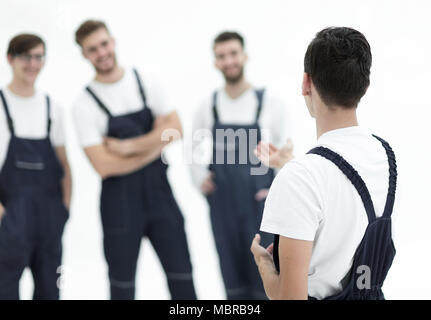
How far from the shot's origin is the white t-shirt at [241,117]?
244 cm

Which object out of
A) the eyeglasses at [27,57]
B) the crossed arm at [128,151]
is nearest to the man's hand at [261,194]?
the crossed arm at [128,151]

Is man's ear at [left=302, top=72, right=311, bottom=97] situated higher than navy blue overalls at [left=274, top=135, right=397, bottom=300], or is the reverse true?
man's ear at [left=302, top=72, right=311, bottom=97]

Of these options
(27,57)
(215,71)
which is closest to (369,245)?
(27,57)

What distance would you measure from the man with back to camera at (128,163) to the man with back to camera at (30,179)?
0.51 ft

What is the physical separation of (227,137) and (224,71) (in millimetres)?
337

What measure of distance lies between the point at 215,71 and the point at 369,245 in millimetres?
1922

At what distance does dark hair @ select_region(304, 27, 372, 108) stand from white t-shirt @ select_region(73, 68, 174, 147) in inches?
55.3

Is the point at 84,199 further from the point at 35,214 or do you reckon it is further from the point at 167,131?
the point at 167,131

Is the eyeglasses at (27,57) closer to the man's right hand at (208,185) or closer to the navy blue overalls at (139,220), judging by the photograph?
the navy blue overalls at (139,220)

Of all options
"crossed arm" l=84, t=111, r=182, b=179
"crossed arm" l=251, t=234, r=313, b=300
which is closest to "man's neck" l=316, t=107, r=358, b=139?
"crossed arm" l=251, t=234, r=313, b=300

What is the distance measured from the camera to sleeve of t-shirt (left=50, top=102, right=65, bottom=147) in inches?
91.3

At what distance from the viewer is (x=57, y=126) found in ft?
7.66

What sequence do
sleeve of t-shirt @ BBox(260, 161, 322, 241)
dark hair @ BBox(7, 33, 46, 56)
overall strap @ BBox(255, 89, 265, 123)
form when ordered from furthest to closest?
overall strap @ BBox(255, 89, 265, 123)
dark hair @ BBox(7, 33, 46, 56)
sleeve of t-shirt @ BBox(260, 161, 322, 241)

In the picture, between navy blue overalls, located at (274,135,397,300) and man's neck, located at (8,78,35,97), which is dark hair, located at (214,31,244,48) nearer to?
man's neck, located at (8,78,35,97)
